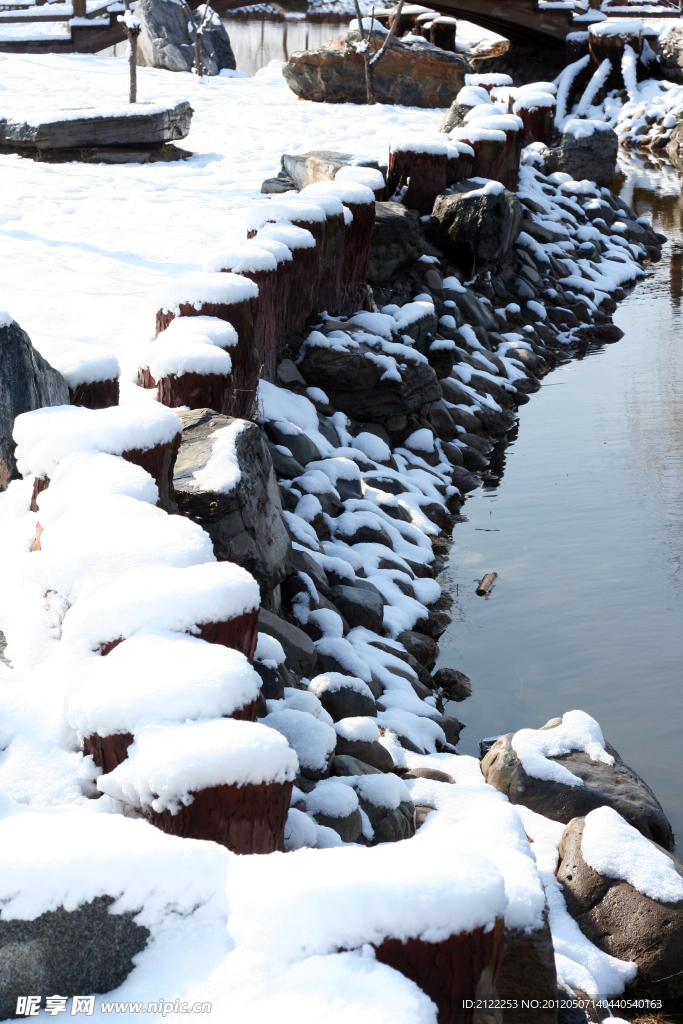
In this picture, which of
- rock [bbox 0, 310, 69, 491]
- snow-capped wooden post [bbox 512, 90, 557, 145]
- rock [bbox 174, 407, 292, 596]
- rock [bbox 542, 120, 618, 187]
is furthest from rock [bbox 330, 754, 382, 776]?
snow-capped wooden post [bbox 512, 90, 557, 145]

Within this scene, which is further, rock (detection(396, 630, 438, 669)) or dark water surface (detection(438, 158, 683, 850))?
rock (detection(396, 630, 438, 669))

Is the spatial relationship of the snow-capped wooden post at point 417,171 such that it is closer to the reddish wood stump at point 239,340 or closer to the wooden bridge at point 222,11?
the reddish wood stump at point 239,340

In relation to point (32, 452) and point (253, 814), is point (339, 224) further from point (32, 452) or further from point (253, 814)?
point (253, 814)

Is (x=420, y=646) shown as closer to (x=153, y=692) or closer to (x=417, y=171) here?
(x=153, y=692)

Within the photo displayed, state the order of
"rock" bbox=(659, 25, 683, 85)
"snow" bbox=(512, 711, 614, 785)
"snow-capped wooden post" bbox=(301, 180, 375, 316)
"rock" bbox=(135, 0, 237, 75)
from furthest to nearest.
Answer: "rock" bbox=(659, 25, 683, 85) → "rock" bbox=(135, 0, 237, 75) → "snow-capped wooden post" bbox=(301, 180, 375, 316) → "snow" bbox=(512, 711, 614, 785)

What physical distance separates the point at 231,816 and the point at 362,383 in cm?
511

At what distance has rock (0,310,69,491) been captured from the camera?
11.7 ft

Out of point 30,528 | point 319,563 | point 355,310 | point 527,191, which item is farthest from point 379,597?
point 527,191

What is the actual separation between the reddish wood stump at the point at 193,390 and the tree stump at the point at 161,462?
101 cm

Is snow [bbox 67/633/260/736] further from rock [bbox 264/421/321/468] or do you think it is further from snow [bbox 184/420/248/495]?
rock [bbox 264/421/321/468]

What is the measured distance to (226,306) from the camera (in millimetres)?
4746

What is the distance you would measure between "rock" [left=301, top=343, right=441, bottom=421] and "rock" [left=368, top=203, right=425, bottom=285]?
5.00 ft

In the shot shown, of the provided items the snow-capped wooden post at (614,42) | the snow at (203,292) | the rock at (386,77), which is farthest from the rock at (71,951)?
the snow-capped wooden post at (614,42)

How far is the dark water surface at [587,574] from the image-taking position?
4477 millimetres
